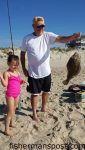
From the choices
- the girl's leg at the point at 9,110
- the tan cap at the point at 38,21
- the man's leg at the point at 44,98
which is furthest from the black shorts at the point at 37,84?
the tan cap at the point at 38,21

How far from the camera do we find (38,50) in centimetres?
646

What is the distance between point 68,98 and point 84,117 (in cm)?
173

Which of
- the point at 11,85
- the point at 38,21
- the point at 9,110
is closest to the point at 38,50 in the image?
the point at 38,21

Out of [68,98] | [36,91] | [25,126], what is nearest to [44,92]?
[36,91]

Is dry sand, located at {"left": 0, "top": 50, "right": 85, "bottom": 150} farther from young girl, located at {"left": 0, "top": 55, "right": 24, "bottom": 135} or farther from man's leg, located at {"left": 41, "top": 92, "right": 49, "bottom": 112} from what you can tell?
young girl, located at {"left": 0, "top": 55, "right": 24, "bottom": 135}

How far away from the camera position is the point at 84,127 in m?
6.25

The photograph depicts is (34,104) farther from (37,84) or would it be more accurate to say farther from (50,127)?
(50,127)

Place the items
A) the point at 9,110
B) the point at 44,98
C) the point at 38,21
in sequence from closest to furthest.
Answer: the point at 9,110 < the point at 38,21 < the point at 44,98

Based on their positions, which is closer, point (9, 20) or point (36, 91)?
point (36, 91)

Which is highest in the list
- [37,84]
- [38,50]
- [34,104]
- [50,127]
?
[38,50]

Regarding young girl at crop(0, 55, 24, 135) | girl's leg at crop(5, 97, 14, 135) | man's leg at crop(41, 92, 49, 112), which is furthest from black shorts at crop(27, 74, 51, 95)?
girl's leg at crop(5, 97, 14, 135)

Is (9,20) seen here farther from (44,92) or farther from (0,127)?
(0,127)

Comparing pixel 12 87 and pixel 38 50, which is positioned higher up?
pixel 38 50

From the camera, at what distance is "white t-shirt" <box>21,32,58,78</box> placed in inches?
254
